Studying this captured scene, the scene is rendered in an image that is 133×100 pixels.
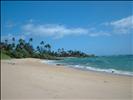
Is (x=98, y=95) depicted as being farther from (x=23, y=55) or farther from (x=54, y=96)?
(x=23, y=55)

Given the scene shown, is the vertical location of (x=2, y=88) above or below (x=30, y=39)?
below

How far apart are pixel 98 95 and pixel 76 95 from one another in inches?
29.2

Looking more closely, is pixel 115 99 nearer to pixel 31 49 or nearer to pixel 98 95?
pixel 98 95

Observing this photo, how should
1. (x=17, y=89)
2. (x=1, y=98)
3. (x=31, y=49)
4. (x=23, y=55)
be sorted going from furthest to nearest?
(x=31, y=49) < (x=23, y=55) < (x=17, y=89) < (x=1, y=98)

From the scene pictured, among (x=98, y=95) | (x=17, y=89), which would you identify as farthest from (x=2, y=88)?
(x=98, y=95)

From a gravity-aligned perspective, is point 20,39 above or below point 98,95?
above

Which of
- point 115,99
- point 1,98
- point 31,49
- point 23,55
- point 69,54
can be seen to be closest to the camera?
point 1,98

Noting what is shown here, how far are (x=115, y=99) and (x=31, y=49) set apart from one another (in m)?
73.6

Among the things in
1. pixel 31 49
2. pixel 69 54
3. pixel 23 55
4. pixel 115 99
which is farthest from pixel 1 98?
pixel 69 54

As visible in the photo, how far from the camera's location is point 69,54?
121938 mm

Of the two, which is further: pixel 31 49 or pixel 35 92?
pixel 31 49

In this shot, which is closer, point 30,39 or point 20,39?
point 20,39

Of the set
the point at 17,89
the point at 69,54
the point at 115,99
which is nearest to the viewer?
the point at 115,99

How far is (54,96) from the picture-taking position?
545 centimetres
